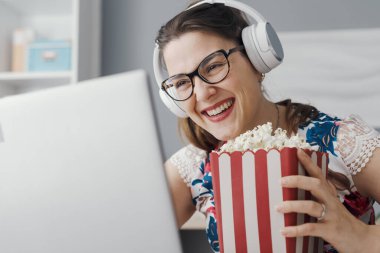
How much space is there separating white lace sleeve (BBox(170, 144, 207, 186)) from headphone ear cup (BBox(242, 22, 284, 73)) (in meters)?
0.29

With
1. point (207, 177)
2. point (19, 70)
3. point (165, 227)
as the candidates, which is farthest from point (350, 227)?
point (19, 70)

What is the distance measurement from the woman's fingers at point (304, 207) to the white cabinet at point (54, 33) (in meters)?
1.98

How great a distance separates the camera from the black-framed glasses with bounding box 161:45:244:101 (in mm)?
952

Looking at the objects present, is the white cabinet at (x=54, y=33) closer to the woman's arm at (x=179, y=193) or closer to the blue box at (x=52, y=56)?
the blue box at (x=52, y=56)

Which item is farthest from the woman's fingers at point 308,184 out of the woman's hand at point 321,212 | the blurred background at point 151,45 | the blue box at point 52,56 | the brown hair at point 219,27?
the blue box at point 52,56

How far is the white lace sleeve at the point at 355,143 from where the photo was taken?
925 mm

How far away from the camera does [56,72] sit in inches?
98.0

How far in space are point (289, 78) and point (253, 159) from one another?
189 centimetres

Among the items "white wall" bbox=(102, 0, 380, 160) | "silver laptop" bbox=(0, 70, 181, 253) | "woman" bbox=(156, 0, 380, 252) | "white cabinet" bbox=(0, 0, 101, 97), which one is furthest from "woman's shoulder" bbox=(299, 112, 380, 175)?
"white cabinet" bbox=(0, 0, 101, 97)

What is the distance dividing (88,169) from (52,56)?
84.6 inches

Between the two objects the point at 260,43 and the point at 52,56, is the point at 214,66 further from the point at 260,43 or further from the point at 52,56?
the point at 52,56

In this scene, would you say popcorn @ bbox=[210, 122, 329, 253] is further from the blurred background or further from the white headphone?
the blurred background

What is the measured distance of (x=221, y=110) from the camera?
98 centimetres

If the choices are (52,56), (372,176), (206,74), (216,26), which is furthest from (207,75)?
(52,56)
